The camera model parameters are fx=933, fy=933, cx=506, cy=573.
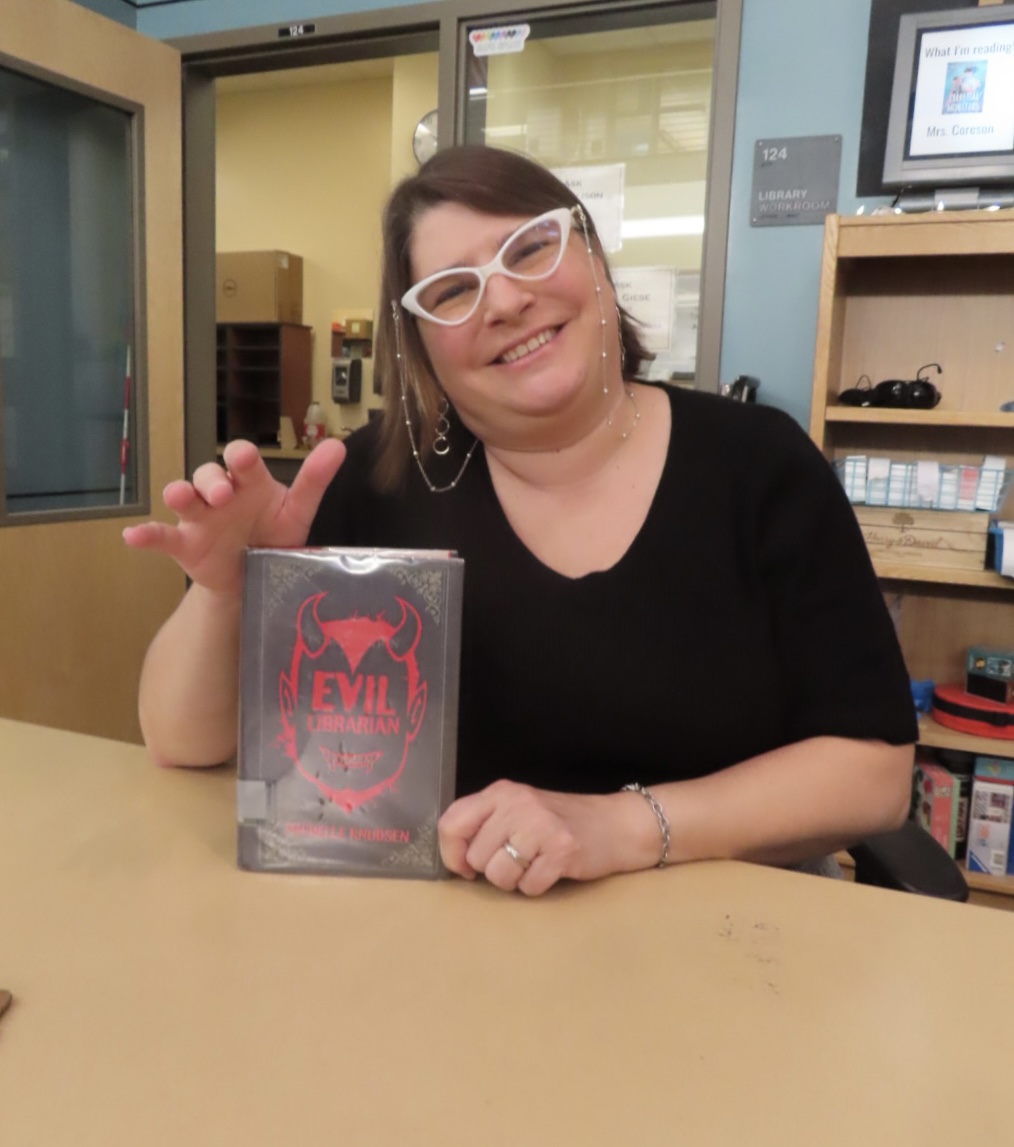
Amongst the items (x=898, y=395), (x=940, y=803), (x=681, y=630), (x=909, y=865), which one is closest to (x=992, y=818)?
(x=940, y=803)

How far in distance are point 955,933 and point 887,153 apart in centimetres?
181

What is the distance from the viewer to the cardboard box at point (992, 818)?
78.0 inches

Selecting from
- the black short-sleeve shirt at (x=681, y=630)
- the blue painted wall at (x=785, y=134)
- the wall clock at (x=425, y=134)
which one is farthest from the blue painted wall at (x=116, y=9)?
the black short-sleeve shirt at (x=681, y=630)

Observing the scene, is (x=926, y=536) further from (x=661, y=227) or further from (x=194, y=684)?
(x=194, y=684)

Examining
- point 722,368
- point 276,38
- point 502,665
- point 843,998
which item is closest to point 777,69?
point 722,368

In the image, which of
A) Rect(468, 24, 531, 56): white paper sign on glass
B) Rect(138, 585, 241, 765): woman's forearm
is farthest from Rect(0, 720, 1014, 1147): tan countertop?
Rect(468, 24, 531, 56): white paper sign on glass

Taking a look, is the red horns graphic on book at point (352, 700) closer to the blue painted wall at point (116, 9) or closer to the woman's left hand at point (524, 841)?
the woman's left hand at point (524, 841)

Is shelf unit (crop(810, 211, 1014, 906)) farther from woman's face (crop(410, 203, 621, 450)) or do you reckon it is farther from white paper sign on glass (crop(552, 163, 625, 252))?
woman's face (crop(410, 203, 621, 450))

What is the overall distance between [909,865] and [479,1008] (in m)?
0.55

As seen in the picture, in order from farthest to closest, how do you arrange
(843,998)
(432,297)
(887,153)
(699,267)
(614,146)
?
(614,146) < (699,267) < (887,153) < (432,297) < (843,998)

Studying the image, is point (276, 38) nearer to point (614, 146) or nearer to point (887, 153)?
point (614, 146)

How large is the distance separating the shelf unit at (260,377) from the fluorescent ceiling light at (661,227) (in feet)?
11.6

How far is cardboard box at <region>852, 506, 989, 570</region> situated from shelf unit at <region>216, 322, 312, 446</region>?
435 centimetres

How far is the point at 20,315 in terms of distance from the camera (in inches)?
97.2
